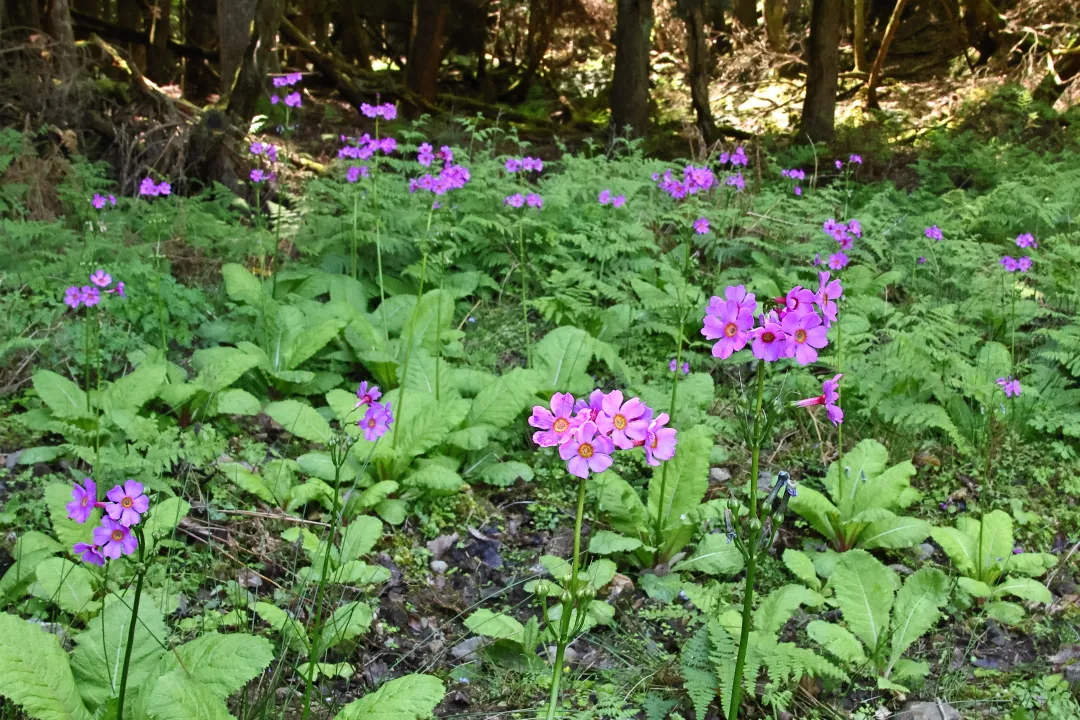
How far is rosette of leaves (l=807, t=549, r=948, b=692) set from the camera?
2441mm

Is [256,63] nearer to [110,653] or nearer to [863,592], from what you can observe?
[110,653]

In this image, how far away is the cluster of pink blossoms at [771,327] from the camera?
5.24ft

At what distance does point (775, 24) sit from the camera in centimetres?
1350

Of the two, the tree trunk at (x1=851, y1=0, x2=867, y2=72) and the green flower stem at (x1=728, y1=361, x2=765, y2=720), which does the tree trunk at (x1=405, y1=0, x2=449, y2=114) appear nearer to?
the tree trunk at (x1=851, y1=0, x2=867, y2=72)

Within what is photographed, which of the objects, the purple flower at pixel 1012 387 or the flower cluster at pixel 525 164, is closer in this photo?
the purple flower at pixel 1012 387

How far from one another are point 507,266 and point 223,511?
9.49ft

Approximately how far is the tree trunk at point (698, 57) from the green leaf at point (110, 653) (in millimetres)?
7842

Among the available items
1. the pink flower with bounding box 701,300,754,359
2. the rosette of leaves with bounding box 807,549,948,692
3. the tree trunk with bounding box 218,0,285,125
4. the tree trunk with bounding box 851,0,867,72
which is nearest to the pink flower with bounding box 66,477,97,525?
the pink flower with bounding box 701,300,754,359

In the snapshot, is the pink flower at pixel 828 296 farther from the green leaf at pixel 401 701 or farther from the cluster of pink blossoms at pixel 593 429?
the green leaf at pixel 401 701

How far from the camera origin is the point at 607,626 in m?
2.71

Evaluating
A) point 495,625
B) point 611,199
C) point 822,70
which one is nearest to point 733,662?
point 495,625

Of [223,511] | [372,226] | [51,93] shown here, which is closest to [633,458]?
[223,511]

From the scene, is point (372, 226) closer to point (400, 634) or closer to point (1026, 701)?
point (400, 634)

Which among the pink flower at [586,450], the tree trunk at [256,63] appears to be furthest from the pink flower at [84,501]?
the tree trunk at [256,63]
